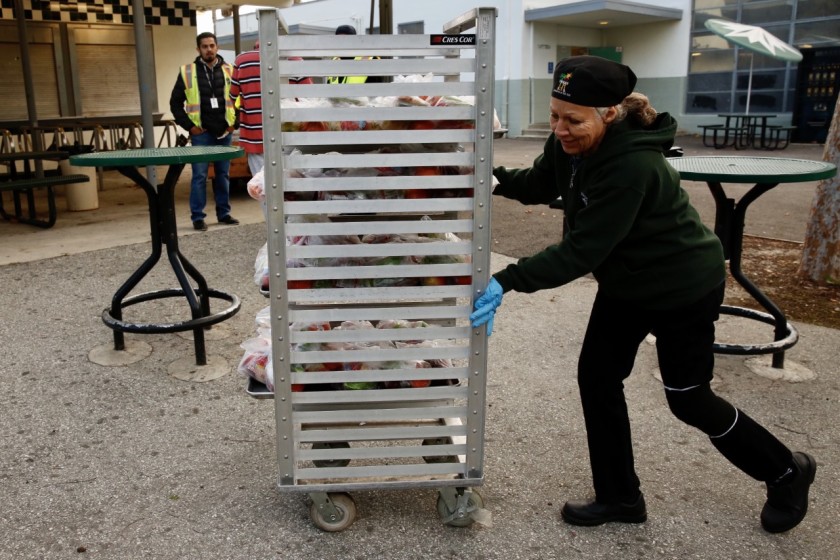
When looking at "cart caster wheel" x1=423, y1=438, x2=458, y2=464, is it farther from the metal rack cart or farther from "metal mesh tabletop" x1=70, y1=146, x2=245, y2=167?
"metal mesh tabletop" x1=70, y1=146, x2=245, y2=167

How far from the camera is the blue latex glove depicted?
2.26m

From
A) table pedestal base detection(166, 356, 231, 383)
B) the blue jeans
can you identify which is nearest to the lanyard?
the blue jeans

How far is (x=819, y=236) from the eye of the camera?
5387 millimetres

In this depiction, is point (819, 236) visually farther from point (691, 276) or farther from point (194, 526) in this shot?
point (194, 526)

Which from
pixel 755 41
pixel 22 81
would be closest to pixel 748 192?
pixel 22 81

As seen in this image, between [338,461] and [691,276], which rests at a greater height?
[691,276]

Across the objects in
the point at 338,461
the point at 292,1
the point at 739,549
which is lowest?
the point at 739,549

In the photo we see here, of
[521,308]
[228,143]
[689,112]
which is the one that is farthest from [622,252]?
[689,112]

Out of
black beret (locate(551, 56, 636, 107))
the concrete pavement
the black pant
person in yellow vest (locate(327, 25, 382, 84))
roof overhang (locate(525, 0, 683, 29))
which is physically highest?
roof overhang (locate(525, 0, 683, 29))

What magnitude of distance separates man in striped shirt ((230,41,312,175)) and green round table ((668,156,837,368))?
12.7ft

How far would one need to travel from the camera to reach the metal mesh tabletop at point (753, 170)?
347 cm

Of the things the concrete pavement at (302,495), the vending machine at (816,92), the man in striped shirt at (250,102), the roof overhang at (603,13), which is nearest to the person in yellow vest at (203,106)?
the man in striped shirt at (250,102)

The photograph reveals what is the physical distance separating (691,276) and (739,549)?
939mm

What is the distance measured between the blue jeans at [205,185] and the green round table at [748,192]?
15.2 feet
